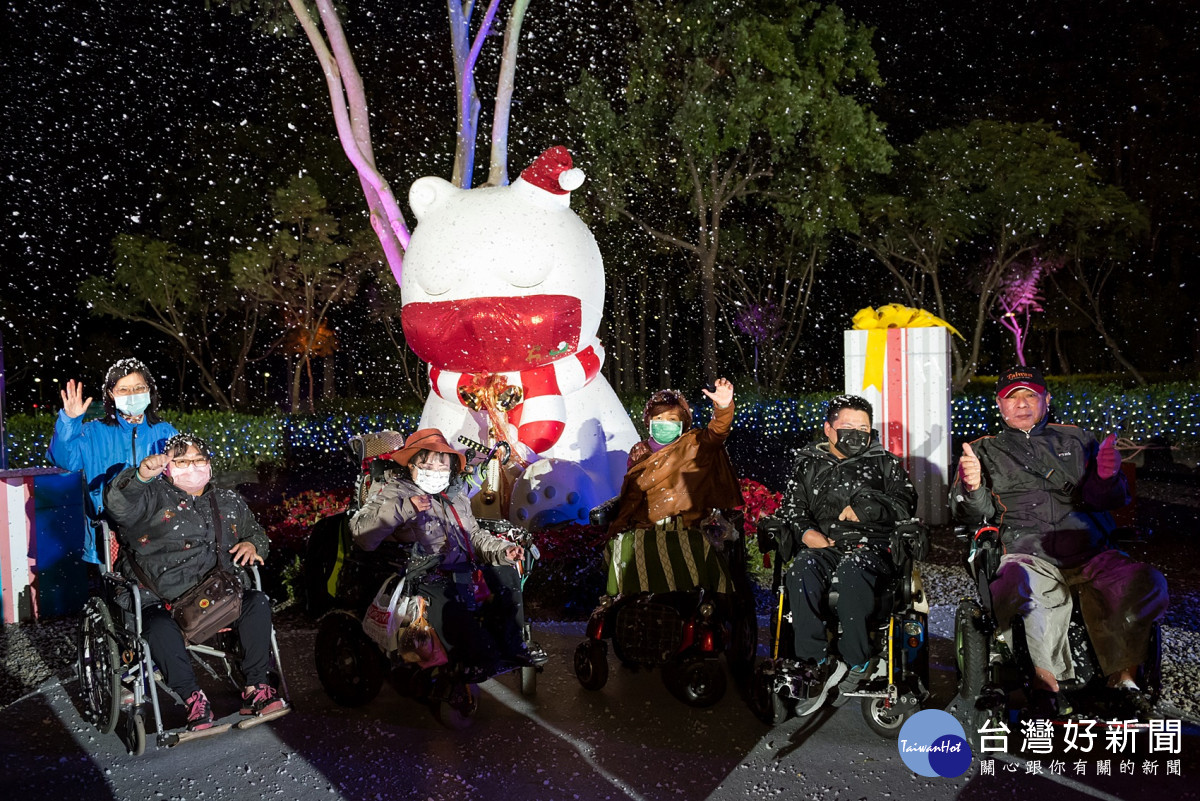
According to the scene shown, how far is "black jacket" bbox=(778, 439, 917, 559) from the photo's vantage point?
4180mm

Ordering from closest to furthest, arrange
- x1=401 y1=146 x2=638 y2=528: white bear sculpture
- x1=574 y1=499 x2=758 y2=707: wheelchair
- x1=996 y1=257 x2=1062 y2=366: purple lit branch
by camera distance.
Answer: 1. x1=574 y1=499 x2=758 y2=707: wheelchair
2. x1=401 y1=146 x2=638 y2=528: white bear sculpture
3. x1=996 y1=257 x2=1062 y2=366: purple lit branch

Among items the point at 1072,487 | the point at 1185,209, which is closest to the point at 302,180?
the point at 1072,487

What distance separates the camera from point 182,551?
14.0 ft

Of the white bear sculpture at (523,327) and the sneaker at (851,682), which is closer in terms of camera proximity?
the sneaker at (851,682)

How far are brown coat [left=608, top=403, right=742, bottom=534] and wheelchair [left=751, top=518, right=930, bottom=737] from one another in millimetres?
528

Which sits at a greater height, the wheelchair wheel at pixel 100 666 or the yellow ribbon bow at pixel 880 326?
the yellow ribbon bow at pixel 880 326

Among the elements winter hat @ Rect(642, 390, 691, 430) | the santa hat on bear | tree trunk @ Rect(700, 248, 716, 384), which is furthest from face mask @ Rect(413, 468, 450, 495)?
tree trunk @ Rect(700, 248, 716, 384)

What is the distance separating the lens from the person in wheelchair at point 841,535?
159 inches

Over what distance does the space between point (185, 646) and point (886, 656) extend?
293 cm

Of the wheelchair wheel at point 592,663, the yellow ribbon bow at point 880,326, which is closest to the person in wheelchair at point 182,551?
the wheelchair wheel at point 592,663

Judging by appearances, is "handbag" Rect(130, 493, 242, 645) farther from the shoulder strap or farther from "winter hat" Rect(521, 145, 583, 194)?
"winter hat" Rect(521, 145, 583, 194)

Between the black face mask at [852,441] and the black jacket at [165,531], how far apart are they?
276 centimetres

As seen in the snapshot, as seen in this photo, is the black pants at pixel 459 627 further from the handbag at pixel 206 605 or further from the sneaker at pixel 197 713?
the sneaker at pixel 197 713

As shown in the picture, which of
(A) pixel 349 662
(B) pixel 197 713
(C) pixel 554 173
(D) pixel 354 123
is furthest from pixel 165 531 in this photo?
(D) pixel 354 123
